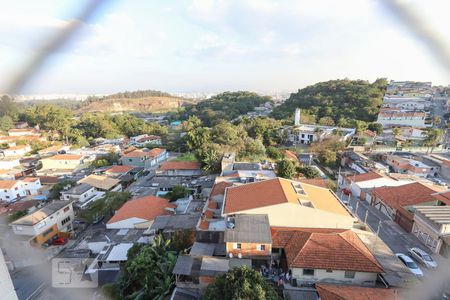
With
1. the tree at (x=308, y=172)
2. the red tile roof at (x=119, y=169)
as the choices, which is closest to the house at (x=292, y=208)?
the tree at (x=308, y=172)

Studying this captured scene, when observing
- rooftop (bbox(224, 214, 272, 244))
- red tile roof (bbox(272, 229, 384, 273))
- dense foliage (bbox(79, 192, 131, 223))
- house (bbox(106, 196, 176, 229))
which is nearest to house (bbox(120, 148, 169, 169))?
dense foliage (bbox(79, 192, 131, 223))

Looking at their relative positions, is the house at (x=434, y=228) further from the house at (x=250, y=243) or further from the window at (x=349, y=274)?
the house at (x=250, y=243)

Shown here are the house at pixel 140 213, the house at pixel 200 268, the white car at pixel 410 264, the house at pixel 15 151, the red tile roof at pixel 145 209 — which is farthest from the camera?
the house at pixel 15 151

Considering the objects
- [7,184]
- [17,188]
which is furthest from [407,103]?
[7,184]

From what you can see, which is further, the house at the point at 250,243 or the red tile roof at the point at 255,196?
the red tile roof at the point at 255,196

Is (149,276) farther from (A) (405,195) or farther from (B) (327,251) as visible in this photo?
(A) (405,195)

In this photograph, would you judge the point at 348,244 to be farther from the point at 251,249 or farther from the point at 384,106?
the point at 384,106

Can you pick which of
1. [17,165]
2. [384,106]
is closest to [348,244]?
[17,165]
